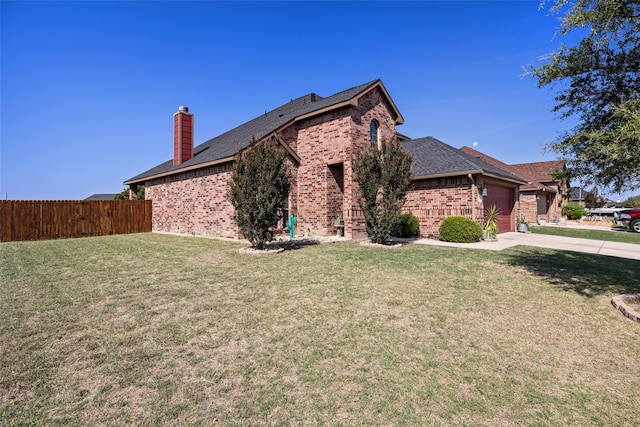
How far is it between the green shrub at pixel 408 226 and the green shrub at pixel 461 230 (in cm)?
→ 168

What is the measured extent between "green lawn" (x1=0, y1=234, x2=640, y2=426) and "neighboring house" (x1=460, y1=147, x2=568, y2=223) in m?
21.3

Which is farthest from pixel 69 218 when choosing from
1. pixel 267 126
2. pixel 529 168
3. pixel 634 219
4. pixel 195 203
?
pixel 529 168

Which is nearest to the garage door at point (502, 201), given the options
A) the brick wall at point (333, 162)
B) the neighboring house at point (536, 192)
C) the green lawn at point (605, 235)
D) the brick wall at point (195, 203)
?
the green lawn at point (605, 235)

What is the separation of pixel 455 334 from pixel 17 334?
19.1 feet

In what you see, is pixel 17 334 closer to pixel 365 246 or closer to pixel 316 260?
pixel 316 260

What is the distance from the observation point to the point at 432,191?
14852mm

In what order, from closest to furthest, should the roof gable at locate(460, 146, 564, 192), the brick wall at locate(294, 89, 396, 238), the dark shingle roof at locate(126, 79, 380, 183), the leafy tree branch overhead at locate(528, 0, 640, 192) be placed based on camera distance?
the leafy tree branch overhead at locate(528, 0, 640, 192) < the brick wall at locate(294, 89, 396, 238) < the dark shingle roof at locate(126, 79, 380, 183) < the roof gable at locate(460, 146, 564, 192)

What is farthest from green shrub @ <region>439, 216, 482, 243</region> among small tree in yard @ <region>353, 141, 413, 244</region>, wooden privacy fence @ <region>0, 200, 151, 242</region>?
wooden privacy fence @ <region>0, 200, 151, 242</region>

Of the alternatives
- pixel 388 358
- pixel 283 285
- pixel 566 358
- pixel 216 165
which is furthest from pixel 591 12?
pixel 216 165

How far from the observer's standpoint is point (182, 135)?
18.7 m

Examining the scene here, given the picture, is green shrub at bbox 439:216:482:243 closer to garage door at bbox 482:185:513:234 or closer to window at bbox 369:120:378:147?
garage door at bbox 482:185:513:234

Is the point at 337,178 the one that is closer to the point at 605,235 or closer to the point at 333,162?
the point at 333,162

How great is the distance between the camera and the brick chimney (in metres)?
18.6

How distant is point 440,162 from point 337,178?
5.55m
